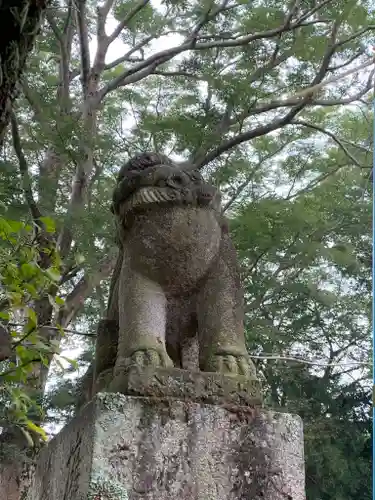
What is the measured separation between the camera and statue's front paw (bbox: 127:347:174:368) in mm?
2117

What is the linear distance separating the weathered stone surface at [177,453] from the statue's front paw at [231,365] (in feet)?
0.52

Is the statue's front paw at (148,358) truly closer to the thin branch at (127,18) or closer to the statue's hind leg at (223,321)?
the statue's hind leg at (223,321)

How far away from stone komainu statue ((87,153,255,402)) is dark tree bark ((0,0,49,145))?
839 millimetres

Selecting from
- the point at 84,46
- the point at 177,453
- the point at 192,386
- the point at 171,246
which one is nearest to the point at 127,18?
the point at 84,46

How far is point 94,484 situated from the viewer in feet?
6.13

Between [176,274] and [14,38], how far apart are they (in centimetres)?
114

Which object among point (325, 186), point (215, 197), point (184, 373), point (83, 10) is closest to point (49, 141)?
point (83, 10)

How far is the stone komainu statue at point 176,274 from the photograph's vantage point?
2367mm

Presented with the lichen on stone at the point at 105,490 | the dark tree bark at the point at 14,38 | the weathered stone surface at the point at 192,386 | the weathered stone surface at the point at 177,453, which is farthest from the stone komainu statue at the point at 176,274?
the dark tree bark at the point at 14,38

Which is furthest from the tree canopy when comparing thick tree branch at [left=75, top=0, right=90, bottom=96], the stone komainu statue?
the stone komainu statue

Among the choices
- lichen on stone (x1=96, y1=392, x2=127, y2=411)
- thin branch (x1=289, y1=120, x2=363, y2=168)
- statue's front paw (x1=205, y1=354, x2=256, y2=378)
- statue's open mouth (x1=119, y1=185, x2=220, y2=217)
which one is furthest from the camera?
thin branch (x1=289, y1=120, x2=363, y2=168)

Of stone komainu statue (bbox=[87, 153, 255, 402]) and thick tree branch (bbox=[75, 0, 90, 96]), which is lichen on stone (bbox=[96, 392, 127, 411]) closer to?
stone komainu statue (bbox=[87, 153, 255, 402])

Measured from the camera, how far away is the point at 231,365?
2.28 metres

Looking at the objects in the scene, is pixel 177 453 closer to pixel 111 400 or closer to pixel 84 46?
pixel 111 400
